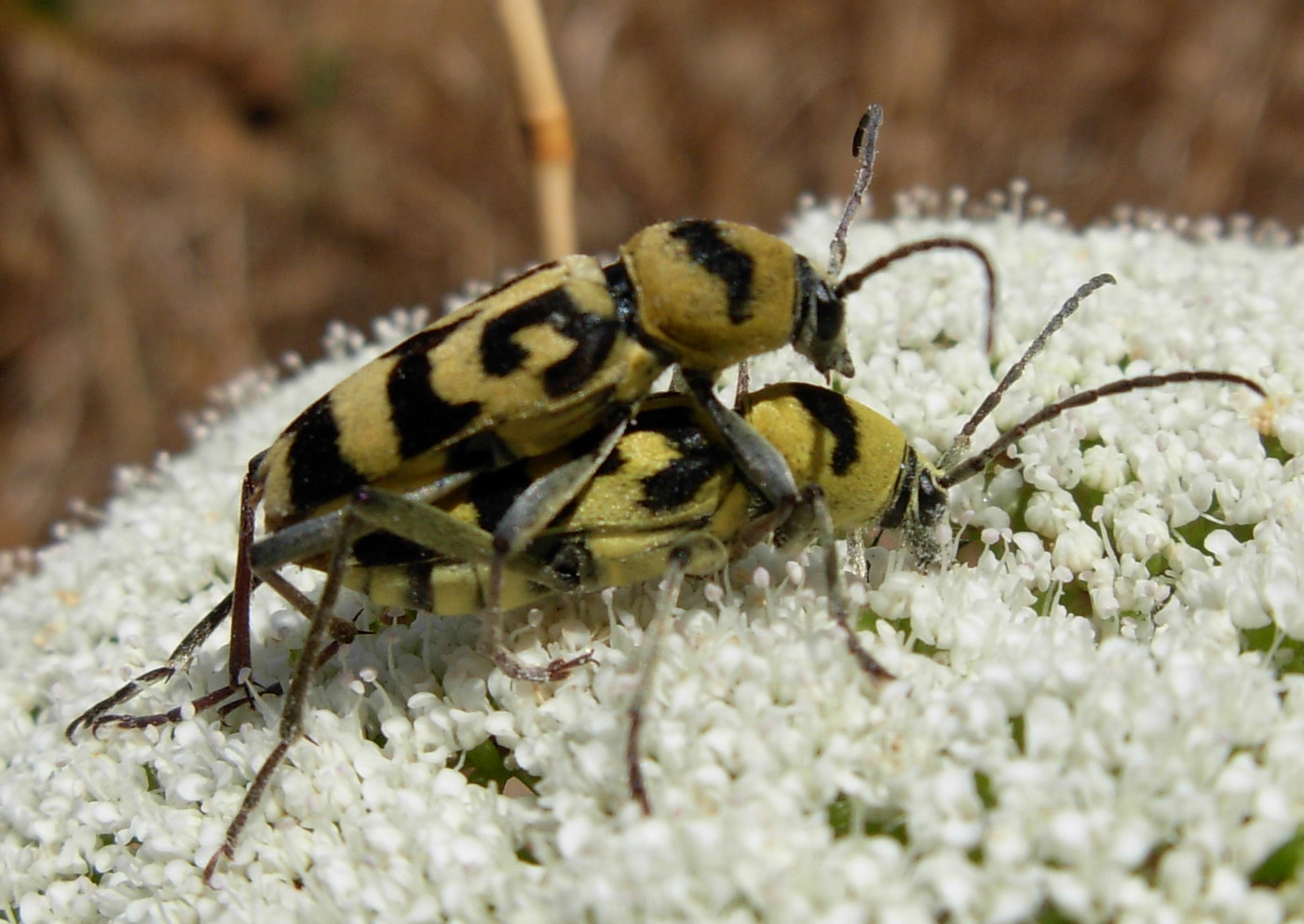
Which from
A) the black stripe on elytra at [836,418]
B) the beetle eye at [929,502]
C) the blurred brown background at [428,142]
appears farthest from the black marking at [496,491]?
the blurred brown background at [428,142]

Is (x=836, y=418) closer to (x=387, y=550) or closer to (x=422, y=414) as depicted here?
(x=422, y=414)


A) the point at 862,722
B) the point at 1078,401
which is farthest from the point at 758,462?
the point at 1078,401

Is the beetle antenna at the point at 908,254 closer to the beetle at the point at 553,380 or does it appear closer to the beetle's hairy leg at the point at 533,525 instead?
the beetle at the point at 553,380

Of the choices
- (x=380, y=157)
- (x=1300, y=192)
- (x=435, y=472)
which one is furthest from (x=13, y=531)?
(x=1300, y=192)

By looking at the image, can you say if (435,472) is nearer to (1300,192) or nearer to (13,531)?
(13,531)

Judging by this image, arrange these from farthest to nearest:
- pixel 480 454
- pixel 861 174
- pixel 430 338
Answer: pixel 861 174 → pixel 430 338 → pixel 480 454

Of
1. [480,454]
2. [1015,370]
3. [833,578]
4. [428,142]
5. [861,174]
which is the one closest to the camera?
[833,578]

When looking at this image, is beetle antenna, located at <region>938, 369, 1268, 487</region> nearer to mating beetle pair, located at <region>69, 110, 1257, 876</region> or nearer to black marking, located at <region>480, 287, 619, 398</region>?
mating beetle pair, located at <region>69, 110, 1257, 876</region>
